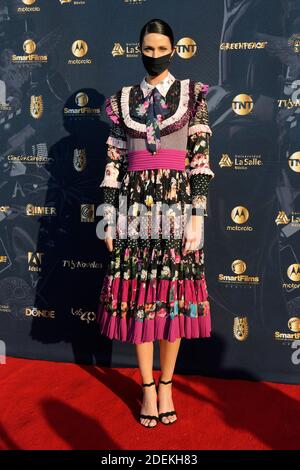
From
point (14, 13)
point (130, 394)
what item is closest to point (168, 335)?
point (130, 394)

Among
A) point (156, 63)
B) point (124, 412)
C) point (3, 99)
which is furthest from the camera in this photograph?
point (3, 99)

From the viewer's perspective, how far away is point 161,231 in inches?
74.2

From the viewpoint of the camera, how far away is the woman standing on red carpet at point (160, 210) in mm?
1850

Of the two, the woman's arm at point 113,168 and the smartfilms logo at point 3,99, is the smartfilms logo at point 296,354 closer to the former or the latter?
the woman's arm at point 113,168

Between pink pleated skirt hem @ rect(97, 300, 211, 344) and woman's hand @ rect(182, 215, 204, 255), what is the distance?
0.31 meters

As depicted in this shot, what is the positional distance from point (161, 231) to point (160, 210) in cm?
10

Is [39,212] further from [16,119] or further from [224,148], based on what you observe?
[224,148]

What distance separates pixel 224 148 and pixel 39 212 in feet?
4.38

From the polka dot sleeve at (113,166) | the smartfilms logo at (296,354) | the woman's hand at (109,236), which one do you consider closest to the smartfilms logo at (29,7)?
the polka dot sleeve at (113,166)

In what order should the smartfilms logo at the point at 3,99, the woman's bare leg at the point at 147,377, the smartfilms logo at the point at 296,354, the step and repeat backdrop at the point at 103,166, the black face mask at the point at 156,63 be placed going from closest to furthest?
the black face mask at the point at 156,63, the woman's bare leg at the point at 147,377, the step and repeat backdrop at the point at 103,166, the smartfilms logo at the point at 296,354, the smartfilms logo at the point at 3,99

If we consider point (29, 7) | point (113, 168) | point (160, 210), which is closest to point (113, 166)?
point (113, 168)

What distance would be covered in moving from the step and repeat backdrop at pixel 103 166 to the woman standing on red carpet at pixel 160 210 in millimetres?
575

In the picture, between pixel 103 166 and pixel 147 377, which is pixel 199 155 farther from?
pixel 147 377

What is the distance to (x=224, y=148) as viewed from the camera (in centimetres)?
241
